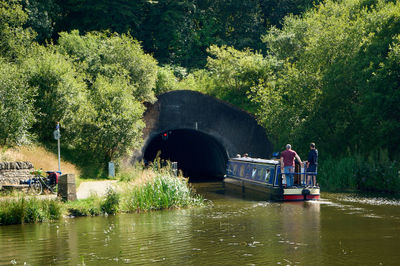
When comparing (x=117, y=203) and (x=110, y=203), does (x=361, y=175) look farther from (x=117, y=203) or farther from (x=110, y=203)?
(x=110, y=203)

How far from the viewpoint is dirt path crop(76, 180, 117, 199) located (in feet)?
64.2

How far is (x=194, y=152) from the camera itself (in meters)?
41.8

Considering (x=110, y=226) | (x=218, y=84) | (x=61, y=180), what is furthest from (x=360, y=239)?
(x=218, y=84)

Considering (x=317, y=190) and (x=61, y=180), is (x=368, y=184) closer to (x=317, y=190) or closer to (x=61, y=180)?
(x=317, y=190)

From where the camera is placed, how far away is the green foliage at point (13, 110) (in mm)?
25188

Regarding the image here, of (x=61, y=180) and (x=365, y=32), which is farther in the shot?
(x=365, y=32)

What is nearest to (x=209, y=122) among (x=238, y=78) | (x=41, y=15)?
(x=238, y=78)

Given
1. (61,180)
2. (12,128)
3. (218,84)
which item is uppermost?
(218,84)

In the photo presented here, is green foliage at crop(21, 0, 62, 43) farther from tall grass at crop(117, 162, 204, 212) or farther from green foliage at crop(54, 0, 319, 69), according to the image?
tall grass at crop(117, 162, 204, 212)

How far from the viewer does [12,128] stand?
2533 cm

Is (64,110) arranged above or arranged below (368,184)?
above

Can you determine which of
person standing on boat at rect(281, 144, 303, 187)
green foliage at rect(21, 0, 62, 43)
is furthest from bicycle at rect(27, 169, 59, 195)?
green foliage at rect(21, 0, 62, 43)

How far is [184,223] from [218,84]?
2117cm

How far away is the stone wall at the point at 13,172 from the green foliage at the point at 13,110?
3737mm
